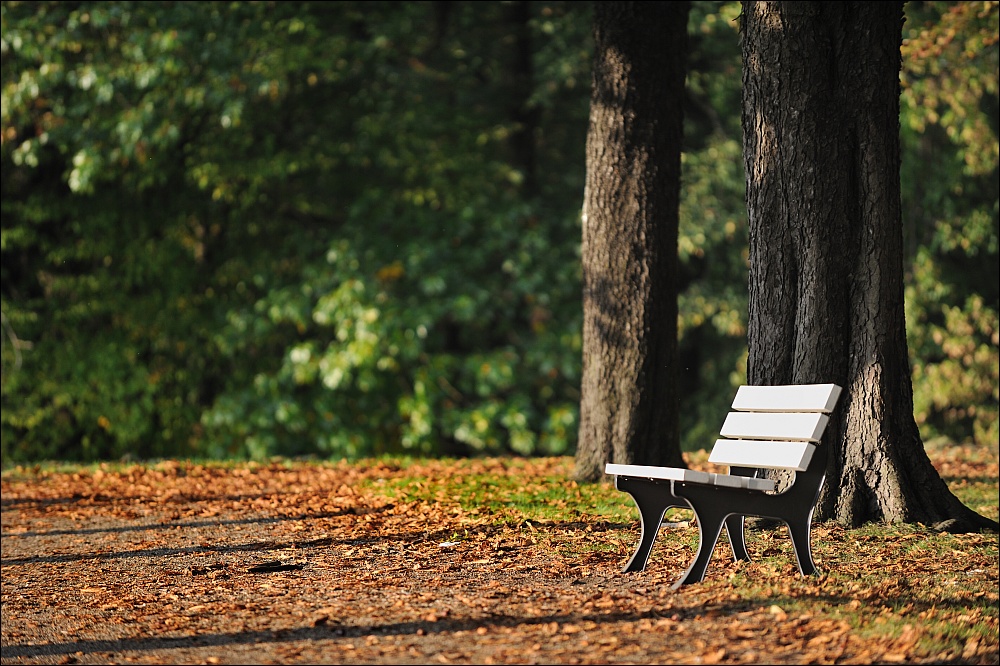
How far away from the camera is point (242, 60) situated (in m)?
15.0

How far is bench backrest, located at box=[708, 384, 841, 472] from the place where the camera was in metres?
6.22

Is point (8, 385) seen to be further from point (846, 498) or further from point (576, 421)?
point (846, 498)

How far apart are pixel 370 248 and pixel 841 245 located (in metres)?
11.1

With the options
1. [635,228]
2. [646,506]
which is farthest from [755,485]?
[635,228]

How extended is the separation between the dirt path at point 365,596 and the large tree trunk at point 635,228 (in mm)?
1771

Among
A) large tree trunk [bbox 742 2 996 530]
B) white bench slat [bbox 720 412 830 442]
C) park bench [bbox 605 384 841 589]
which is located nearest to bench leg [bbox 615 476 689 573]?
park bench [bbox 605 384 841 589]

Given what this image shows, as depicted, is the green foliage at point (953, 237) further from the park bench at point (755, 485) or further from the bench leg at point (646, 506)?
the bench leg at point (646, 506)

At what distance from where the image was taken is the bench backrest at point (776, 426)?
6.22 m

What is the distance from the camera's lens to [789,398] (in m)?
6.66

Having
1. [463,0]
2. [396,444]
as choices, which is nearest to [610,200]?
[463,0]

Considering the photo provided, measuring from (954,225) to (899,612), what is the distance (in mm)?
13334

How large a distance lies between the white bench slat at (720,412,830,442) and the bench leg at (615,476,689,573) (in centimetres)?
68

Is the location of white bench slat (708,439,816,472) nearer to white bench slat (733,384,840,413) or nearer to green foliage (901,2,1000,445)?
white bench slat (733,384,840,413)

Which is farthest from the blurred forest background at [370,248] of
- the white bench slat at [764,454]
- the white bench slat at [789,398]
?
the white bench slat at [764,454]
